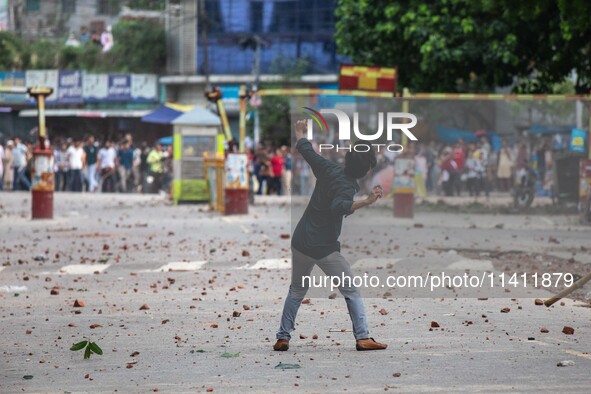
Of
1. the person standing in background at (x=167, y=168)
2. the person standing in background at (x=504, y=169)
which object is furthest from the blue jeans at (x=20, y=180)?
the person standing in background at (x=504, y=169)

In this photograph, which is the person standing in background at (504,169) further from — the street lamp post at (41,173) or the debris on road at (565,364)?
the debris on road at (565,364)

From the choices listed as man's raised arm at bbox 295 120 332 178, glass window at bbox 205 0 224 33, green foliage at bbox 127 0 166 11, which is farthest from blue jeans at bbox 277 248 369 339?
green foliage at bbox 127 0 166 11

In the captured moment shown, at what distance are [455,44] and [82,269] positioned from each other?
1574 centimetres

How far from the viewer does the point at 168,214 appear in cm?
3183

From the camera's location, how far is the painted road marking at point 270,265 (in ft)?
58.4

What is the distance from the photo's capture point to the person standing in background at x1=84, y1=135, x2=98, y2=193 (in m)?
46.8

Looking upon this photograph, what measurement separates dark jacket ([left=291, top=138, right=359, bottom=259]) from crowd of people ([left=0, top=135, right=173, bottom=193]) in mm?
35591

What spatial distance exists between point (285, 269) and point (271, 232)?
7386 millimetres

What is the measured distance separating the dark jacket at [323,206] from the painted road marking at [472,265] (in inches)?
274

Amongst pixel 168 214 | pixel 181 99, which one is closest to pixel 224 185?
pixel 168 214

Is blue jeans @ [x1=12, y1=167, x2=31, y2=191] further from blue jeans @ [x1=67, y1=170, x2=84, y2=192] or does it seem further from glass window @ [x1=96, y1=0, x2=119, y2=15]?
glass window @ [x1=96, y1=0, x2=119, y2=15]

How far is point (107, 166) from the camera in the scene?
46.9m

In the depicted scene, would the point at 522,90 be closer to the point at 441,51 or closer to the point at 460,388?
the point at 441,51

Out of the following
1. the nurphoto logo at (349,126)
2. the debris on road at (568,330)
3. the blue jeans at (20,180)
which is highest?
the nurphoto logo at (349,126)
